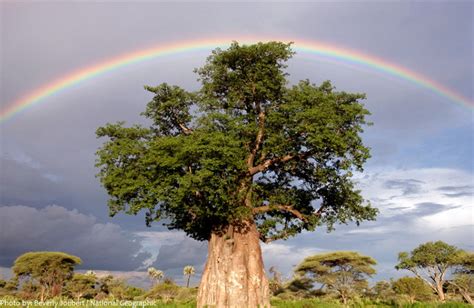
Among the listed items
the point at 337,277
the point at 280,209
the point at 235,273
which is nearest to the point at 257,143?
the point at 280,209

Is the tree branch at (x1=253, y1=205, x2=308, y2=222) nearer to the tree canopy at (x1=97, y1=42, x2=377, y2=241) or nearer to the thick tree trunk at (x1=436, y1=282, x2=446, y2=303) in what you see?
the tree canopy at (x1=97, y1=42, x2=377, y2=241)

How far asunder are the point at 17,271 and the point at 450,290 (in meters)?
61.6

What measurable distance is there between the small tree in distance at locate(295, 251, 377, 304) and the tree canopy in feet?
112

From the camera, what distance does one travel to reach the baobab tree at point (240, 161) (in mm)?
22422

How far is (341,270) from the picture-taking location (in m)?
61.1

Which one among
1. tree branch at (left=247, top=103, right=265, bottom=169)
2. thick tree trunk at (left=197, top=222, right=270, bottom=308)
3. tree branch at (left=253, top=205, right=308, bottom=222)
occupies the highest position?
tree branch at (left=247, top=103, right=265, bottom=169)

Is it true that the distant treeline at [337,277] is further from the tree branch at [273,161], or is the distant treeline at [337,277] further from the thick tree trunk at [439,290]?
the tree branch at [273,161]

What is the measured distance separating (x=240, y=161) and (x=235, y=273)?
6.64m

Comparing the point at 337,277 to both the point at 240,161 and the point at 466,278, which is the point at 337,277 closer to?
the point at 466,278

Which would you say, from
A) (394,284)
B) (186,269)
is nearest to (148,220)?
(394,284)

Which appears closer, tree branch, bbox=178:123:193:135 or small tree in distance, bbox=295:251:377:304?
tree branch, bbox=178:123:193:135

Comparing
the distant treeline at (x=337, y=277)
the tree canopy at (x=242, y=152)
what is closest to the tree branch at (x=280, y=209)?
the tree canopy at (x=242, y=152)

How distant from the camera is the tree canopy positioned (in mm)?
22281

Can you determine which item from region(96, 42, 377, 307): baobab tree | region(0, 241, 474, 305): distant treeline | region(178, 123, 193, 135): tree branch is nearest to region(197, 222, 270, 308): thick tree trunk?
region(96, 42, 377, 307): baobab tree
